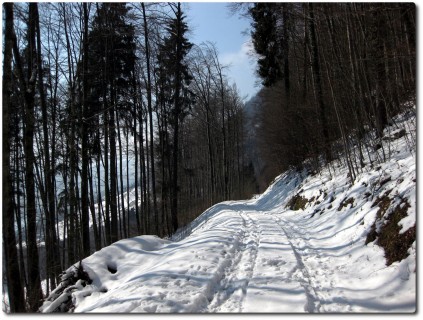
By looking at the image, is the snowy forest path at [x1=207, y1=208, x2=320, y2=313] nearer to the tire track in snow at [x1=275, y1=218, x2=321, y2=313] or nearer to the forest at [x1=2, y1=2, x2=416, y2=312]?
the tire track in snow at [x1=275, y1=218, x2=321, y2=313]

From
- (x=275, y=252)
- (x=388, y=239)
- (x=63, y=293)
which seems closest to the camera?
(x=388, y=239)

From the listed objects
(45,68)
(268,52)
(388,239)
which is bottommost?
(388,239)

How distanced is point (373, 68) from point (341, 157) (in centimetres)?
486

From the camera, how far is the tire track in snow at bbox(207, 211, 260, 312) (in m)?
4.32

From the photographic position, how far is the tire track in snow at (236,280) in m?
4.32

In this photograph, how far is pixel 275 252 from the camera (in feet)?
22.4

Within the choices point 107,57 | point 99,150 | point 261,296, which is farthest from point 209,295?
point 99,150

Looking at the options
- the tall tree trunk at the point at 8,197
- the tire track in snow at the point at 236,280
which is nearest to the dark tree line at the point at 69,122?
the tall tree trunk at the point at 8,197

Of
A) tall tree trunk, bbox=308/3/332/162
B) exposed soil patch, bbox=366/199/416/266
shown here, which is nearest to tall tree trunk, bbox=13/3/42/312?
exposed soil patch, bbox=366/199/416/266

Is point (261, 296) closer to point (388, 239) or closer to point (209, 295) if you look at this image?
point (209, 295)

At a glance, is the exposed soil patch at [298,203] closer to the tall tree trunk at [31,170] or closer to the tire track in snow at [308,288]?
the tire track in snow at [308,288]

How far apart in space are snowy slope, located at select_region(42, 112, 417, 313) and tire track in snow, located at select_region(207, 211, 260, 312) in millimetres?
14

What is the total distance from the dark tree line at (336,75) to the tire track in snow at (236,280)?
446cm

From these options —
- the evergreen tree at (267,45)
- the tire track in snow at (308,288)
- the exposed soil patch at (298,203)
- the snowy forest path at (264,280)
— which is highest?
the evergreen tree at (267,45)
